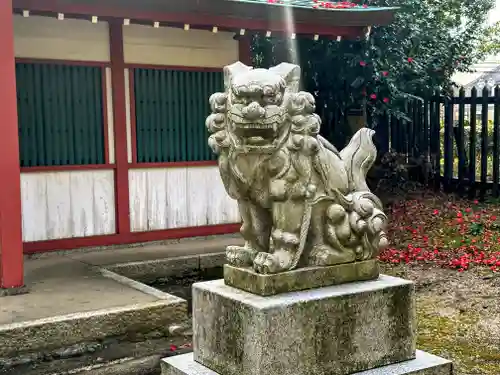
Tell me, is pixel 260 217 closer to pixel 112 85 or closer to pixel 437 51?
pixel 112 85

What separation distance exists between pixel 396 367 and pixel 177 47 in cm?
618

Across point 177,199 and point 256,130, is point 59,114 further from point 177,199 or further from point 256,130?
point 256,130

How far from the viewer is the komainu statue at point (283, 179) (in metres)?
3.73

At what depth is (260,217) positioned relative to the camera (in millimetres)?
4055

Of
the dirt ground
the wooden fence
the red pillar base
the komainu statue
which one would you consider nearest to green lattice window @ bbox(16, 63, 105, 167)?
the red pillar base

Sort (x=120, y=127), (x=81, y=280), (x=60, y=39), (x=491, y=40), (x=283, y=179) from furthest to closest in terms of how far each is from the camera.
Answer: (x=491, y=40)
(x=120, y=127)
(x=60, y=39)
(x=81, y=280)
(x=283, y=179)

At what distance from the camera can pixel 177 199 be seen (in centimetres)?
919

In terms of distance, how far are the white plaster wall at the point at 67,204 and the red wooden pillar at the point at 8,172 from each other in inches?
66.0

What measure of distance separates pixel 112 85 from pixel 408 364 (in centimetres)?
584

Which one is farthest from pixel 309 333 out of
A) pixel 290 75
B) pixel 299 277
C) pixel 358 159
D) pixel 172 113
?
→ pixel 172 113

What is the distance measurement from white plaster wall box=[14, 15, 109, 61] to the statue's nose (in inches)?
209

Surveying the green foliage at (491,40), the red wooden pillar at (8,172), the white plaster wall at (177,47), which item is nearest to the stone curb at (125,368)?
the red wooden pillar at (8,172)

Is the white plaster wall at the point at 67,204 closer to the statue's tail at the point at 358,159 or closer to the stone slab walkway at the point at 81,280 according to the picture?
the stone slab walkway at the point at 81,280

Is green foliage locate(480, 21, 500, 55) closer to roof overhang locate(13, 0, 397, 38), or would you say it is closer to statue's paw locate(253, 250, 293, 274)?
roof overhang locate(13, 0, 397, 38)
